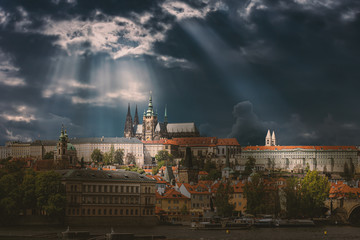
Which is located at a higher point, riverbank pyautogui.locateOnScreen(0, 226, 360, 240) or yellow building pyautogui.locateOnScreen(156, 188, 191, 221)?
yellow building pyautogui.locateOnScreen(156, 188, 191, 221)

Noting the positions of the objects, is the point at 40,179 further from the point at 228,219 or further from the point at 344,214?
the point at 344,214

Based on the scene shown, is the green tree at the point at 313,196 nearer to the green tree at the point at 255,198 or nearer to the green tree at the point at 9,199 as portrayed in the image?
the green tree at the point at 255,198

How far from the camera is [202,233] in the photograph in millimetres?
77625

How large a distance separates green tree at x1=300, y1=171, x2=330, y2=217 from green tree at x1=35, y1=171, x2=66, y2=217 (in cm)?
3702

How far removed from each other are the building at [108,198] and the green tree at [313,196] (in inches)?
957

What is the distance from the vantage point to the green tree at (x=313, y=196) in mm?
96625

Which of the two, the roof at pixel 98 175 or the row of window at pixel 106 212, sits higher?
the roof at pixel 98 175

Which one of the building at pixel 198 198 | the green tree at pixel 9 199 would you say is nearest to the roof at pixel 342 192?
the building at pixel 198 198

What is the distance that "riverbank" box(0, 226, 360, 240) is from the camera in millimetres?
68750

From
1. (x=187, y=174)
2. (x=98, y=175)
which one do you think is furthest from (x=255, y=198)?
(x=187, y=174)

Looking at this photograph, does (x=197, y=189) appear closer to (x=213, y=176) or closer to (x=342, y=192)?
(x=342, y=192)

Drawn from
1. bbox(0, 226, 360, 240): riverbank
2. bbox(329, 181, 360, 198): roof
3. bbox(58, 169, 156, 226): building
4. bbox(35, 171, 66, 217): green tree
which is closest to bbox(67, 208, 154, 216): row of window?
bbox(58, 169, 156, 226): building

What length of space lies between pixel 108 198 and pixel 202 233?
14795 mm

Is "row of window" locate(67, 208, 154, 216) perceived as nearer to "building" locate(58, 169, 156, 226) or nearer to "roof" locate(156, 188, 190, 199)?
"building" locate(58, 169, 156, 226)
